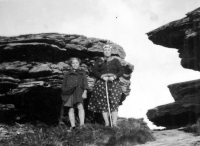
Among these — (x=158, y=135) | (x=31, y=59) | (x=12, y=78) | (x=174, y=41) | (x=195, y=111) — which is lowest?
(x=158, y=135)

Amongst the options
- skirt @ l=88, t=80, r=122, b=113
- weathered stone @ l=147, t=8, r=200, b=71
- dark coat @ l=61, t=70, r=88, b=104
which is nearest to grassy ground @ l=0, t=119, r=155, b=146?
skirt @ l=88, t=80, r=122, b=113

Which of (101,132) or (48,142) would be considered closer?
(48,142)

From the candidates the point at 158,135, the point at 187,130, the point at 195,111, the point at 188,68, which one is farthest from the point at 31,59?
the point at 188,68

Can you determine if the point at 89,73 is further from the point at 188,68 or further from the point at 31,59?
the point at 188,68

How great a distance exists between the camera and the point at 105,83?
31.9 ft

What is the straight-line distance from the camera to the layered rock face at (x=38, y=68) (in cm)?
1141

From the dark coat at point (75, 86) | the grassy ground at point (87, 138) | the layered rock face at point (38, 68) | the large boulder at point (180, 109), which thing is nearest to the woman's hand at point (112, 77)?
the dark coat at point (75, 86)

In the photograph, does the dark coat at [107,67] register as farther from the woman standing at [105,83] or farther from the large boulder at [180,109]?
the large boulder at [180,109]

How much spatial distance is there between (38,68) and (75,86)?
2.74m

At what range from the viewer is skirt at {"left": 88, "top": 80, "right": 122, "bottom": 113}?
31.2 ft

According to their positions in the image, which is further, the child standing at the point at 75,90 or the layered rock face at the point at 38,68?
the layered rock face at the point at 38,68

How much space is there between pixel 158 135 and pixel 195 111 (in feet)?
17.0

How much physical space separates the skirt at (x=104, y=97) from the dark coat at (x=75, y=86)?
1.90 feet

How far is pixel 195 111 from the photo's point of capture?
1367 cm
